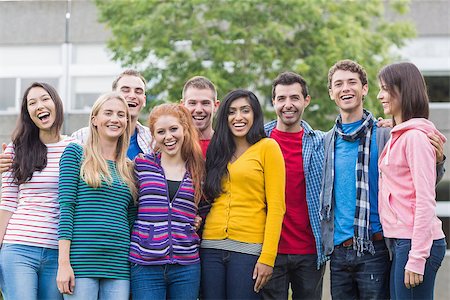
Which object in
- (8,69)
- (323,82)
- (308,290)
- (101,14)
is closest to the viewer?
(308,290)

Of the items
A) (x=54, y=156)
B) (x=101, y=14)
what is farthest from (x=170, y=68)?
(x=54, y=156)

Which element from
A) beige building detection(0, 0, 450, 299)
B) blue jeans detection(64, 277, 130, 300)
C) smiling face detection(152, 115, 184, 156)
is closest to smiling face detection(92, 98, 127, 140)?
smiling face detection(152, 115, 184, 156)

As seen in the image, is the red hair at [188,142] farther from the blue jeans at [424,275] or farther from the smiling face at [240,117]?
the blue jeans at [424,275]

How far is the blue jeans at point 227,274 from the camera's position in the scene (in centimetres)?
442

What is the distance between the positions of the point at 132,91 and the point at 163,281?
1.63m

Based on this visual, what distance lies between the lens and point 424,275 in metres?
4.13

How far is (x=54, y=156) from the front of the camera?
15.2 feet

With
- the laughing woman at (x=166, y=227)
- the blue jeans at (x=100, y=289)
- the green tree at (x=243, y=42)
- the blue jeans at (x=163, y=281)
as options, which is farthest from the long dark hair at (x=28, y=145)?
the green tree at (x=243, y=42)

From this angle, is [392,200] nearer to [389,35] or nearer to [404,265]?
[404,265]

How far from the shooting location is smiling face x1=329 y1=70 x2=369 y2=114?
4797 millimetres

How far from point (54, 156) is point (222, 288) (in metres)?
1.43

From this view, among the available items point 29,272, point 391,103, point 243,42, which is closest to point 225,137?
point 391,103

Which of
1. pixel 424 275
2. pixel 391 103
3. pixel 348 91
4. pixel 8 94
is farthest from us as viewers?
pixel 8 94

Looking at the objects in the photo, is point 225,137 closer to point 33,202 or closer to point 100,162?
point 100,162
